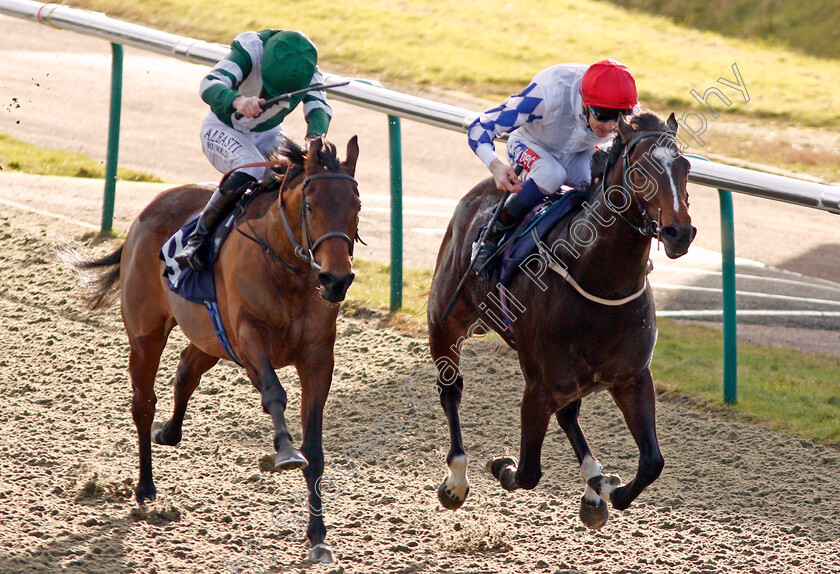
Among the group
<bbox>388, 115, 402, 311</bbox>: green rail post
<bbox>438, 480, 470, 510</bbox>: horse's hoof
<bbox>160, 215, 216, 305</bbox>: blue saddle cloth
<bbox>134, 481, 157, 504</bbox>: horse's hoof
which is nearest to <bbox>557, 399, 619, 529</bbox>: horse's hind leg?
<bbox>438, 480, 470, 510</bbox>: horse's hoof

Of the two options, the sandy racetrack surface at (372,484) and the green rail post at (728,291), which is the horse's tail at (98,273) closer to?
the sandy racetrack surface at (372,484)

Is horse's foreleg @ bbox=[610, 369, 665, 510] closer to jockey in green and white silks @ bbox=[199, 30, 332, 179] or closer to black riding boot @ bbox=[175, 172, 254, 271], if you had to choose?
jockey in green and white silks @ bbox=[199, 30, 332, 179]

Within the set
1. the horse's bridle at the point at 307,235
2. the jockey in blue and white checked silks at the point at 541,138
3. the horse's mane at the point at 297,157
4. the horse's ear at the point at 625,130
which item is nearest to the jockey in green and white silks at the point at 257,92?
the horse's mane at the point at 297,157

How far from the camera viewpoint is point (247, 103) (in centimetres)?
450

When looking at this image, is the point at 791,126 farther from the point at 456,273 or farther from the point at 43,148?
the point at 456,273

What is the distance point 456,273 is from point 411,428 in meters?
1.11

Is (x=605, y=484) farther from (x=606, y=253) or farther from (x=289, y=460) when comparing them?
(x=289, y=460)

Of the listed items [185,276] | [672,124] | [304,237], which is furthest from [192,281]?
[672,124]

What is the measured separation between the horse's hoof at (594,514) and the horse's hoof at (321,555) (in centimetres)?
106

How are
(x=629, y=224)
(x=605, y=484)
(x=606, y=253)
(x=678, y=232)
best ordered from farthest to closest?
(x=605, y=484) → (x=606, y=253) → (x=629, y=224) → (x=678, y=232)

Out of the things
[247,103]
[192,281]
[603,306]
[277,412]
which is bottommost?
[277,412]

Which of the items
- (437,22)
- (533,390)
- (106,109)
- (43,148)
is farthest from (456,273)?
(437,22)

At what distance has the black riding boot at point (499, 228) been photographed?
188 inches

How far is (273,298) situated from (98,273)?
178cm
